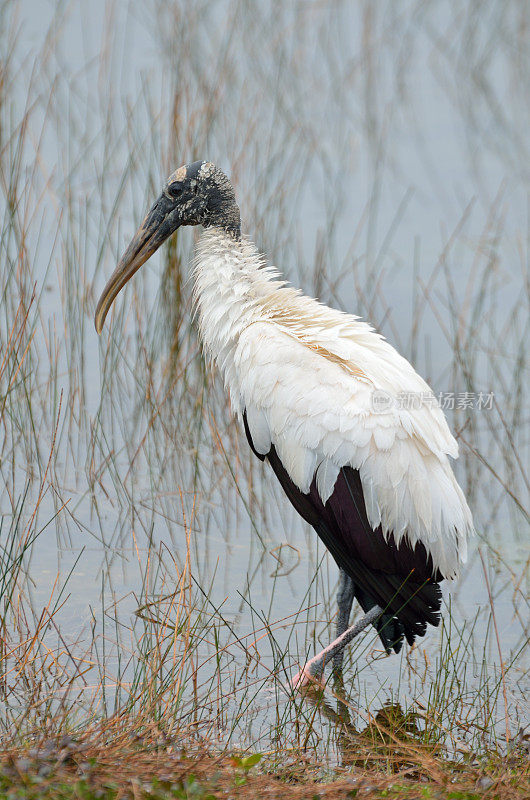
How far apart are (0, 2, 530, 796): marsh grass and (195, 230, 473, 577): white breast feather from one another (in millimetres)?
407

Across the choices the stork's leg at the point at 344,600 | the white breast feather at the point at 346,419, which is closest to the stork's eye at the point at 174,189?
the white breast feather at the point at 346,419

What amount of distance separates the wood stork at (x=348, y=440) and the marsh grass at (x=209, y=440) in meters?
0.24

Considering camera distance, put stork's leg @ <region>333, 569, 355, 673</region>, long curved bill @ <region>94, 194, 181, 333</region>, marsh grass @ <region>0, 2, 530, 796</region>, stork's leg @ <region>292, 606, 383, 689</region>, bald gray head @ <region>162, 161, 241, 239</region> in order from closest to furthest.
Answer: marsh grass @ <region>0, 2, 530, 796</region> → stork's leg @ <region>292, 606, 383, 689</region> → stork's leg @ <region>333, 569, 355, 673</region> → bald gray head @ <region>162, 161, 241, 239</region> → long curved bill @ <region>94, 194, 181, 333</region>

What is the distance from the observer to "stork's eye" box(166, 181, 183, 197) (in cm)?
450

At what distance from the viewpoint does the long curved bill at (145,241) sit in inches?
179

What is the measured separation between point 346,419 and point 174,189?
1275mm

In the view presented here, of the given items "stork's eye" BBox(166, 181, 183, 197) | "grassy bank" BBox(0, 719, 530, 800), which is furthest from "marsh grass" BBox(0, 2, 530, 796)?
"stork's eye" BBox(166, 181, 183, 197)

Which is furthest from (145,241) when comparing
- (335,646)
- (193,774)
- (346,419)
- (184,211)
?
(193,774)

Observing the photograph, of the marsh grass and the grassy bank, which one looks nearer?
the grassy bank

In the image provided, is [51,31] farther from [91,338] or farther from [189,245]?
[91,338]

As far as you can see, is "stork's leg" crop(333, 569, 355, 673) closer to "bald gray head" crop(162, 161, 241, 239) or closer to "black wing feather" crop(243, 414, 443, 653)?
"black wing feather" crop(243, 414, 443, 653)

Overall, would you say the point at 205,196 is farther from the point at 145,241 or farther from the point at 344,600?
the point at 344,600

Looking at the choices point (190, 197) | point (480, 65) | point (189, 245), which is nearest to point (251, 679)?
point (190, 197)

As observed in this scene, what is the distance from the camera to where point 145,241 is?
461cm
